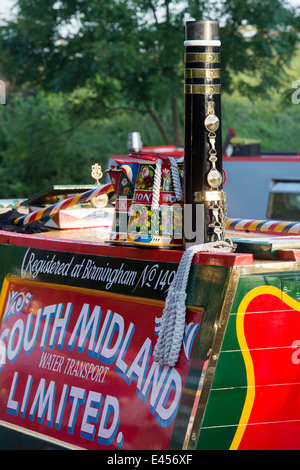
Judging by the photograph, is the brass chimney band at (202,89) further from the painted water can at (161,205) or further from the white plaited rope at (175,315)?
the white plaited rope at (175,315)

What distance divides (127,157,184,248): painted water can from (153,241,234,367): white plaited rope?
0.33 m

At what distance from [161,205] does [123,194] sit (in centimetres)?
35

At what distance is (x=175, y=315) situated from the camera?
13.5 ft

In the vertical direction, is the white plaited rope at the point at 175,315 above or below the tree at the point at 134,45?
below

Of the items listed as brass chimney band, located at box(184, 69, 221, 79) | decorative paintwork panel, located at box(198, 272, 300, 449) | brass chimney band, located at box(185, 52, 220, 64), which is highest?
brass chimney band, located at box(185, 52, 220, 64)

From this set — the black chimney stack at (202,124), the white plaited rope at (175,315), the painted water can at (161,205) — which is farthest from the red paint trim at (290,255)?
the painted water can at (161,205)

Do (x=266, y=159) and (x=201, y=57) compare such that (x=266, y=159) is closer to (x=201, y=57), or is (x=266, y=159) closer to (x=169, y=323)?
(x=201, y=57)

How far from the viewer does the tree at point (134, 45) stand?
19.8 meters

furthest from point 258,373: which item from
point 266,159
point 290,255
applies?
point 266,159

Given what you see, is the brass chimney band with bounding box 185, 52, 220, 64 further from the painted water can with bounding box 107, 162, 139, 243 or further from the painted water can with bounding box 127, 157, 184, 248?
the painted water can with bounding box 107, 162, 139, 243

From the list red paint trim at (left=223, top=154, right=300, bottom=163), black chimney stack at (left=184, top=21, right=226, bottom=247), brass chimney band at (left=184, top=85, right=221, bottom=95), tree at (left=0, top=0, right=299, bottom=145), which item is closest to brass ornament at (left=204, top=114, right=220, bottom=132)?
black chimney stack at (left=184, top=21, right=226, bottom=247)

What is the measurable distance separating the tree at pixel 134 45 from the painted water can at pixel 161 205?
50.1ft

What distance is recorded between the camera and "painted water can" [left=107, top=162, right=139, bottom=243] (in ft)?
15.4
